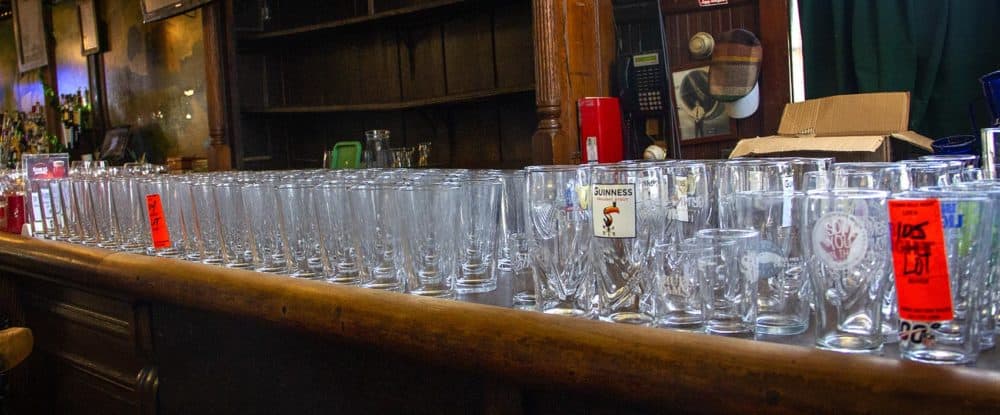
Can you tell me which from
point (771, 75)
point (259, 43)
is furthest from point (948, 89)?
point (259, 43)

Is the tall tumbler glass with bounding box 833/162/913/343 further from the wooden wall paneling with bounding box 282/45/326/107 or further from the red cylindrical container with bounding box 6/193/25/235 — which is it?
the wooden wall paneling with bounding box 282/45/326/107

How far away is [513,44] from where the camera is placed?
162 inches

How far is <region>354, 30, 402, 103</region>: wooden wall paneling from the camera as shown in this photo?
4672 millimetres

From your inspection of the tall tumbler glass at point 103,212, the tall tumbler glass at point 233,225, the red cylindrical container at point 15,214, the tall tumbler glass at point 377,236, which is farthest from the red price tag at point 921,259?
the red cylindrical container at point 15,214

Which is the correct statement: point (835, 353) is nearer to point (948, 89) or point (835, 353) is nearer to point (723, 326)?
point (723, 326)

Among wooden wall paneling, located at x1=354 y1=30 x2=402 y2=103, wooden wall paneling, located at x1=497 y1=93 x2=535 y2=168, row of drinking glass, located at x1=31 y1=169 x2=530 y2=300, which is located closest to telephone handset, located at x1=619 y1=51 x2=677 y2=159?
wooden wall paneling, located at x1=497 y1=93 x2=535 y2=168

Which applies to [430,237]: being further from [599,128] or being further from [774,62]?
[774,62]

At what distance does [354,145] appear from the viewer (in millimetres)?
4422

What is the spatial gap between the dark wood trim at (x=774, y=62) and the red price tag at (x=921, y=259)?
2.88 metres

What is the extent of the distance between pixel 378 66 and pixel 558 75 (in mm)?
1760

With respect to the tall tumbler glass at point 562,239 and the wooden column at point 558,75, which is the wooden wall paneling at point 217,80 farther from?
the tall tumbler glass at point 562,239

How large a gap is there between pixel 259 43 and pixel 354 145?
108 centimetres

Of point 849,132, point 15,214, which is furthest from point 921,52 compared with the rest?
point 15,214

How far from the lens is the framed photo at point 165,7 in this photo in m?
4.73
